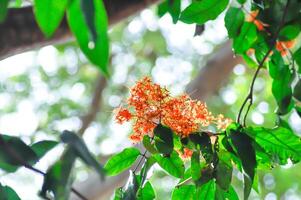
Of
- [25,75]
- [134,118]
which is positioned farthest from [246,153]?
[25,75]

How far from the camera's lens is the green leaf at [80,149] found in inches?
17.2

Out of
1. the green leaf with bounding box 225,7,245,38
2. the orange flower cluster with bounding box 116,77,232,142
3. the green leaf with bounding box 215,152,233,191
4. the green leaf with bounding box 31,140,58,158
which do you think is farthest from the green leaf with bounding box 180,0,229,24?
the green leaf with bounding box 31,140,58,158

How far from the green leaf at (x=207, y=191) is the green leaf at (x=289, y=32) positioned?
0.76 ft

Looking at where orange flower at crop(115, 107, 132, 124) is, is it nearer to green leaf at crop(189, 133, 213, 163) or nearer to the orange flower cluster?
the orange flower cluster

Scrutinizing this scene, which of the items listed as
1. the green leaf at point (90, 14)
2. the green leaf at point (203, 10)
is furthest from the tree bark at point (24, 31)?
the green leaf at point (90, 14)

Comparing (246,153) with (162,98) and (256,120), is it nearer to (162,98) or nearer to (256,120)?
(162,98)

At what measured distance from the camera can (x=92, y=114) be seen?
3102mm

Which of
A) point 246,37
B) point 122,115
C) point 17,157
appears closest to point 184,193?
point 122,115

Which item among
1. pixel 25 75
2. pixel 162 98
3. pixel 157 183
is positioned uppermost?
pixel 162 98

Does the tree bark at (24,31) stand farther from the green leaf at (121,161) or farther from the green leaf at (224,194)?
the green leaf at (224,194)

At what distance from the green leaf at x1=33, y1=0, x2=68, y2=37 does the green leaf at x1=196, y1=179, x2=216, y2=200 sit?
39cm

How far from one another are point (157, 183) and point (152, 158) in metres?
3.00

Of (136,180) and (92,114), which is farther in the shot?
(92,114)

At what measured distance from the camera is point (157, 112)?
2.57 feet
